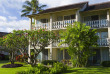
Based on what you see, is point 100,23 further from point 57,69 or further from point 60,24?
point 57,69

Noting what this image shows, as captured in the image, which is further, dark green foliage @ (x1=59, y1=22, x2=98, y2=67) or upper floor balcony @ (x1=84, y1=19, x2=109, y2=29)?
upper floor balcony @ (x1=84, y1=19, x2=109, y2=29)

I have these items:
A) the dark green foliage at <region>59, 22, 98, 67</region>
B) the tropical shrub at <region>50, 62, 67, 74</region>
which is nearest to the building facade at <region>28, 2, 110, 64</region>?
the dark green foliage at <region>59, 22, 98, 67</region>

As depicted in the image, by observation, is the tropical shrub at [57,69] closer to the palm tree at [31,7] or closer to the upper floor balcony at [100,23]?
the upper floor balcony at [100,23]

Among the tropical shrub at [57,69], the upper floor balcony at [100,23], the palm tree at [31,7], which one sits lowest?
the tropical shrub at [57,69]

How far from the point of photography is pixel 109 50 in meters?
18.4

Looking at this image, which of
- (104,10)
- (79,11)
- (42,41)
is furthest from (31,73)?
(104,10)

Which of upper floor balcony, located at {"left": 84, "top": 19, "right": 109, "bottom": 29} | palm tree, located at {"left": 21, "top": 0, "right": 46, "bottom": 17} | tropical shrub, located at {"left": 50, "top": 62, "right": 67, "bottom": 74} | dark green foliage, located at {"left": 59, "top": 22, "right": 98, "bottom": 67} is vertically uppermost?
palm tree, located at {"left": 21, "top": 0, "right": 46, "bottom": 17}

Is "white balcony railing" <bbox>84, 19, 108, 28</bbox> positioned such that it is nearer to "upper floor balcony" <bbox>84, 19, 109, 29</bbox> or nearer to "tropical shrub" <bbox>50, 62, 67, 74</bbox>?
"upper floor balcony" <bbox>84, 19, 109, 29</bbox>

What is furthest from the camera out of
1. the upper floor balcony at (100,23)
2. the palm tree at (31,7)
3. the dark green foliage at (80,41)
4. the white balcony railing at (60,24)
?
the palm tree at (31,7)

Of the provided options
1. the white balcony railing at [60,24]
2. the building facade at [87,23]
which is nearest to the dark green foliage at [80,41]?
the building facade at [87,23]

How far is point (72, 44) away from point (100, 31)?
6210mm

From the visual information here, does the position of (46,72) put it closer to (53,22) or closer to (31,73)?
(31,73)

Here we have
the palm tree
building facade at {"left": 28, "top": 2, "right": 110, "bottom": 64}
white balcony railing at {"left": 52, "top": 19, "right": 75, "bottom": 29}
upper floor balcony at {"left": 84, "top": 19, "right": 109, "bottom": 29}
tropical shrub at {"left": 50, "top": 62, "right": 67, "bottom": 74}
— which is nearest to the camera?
tropical shrub at {"left": 50, "top": 62, "right": 67, "bottom": 74}

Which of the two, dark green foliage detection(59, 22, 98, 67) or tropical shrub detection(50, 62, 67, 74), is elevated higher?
dark green foliage detection(59, 22, 98, 67)
